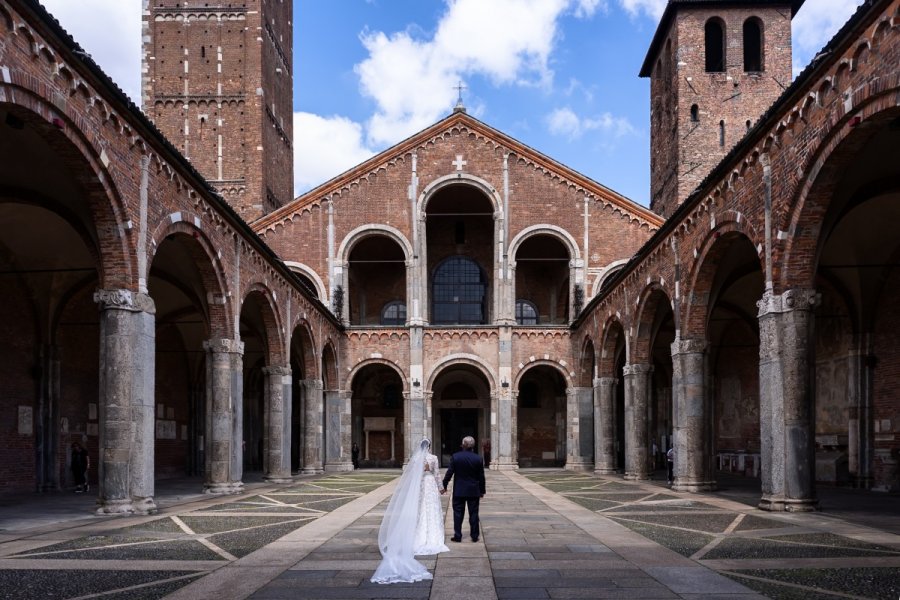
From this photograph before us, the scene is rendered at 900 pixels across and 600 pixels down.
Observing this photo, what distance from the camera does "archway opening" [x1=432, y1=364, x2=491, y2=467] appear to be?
1554 inches

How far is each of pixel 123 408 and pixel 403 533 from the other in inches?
282

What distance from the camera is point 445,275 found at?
40.2 metres

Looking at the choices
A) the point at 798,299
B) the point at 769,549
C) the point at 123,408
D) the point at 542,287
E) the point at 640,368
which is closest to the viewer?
the point at 769,549

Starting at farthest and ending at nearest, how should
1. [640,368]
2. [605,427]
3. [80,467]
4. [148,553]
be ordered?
[605,427], [640,368], [80,467], [148,553]

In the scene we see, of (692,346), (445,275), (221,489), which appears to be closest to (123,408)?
(221,489)

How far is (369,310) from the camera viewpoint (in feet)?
134

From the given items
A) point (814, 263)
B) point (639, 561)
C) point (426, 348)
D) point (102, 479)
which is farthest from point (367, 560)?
point (426, 348)

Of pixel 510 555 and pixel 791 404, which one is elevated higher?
pixel 791 404

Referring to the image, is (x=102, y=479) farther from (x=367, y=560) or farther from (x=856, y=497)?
(x=856, y=497)

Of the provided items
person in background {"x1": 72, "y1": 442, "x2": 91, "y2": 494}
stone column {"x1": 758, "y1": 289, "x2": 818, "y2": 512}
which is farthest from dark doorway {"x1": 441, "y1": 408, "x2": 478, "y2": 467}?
stone column {"x1": 758, "y1": 289, "x2": 818, "y2": 512}

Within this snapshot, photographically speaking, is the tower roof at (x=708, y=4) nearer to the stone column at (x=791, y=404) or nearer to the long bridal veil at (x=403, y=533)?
the stone column at (x=791, y=404)

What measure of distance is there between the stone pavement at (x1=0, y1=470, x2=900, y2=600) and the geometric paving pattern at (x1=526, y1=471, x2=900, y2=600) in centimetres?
2

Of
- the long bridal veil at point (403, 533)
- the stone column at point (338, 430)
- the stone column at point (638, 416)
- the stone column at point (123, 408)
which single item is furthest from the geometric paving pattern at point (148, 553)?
the stone column at point (338, 430)

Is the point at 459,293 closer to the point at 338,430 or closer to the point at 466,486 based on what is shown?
the point at 338,430
